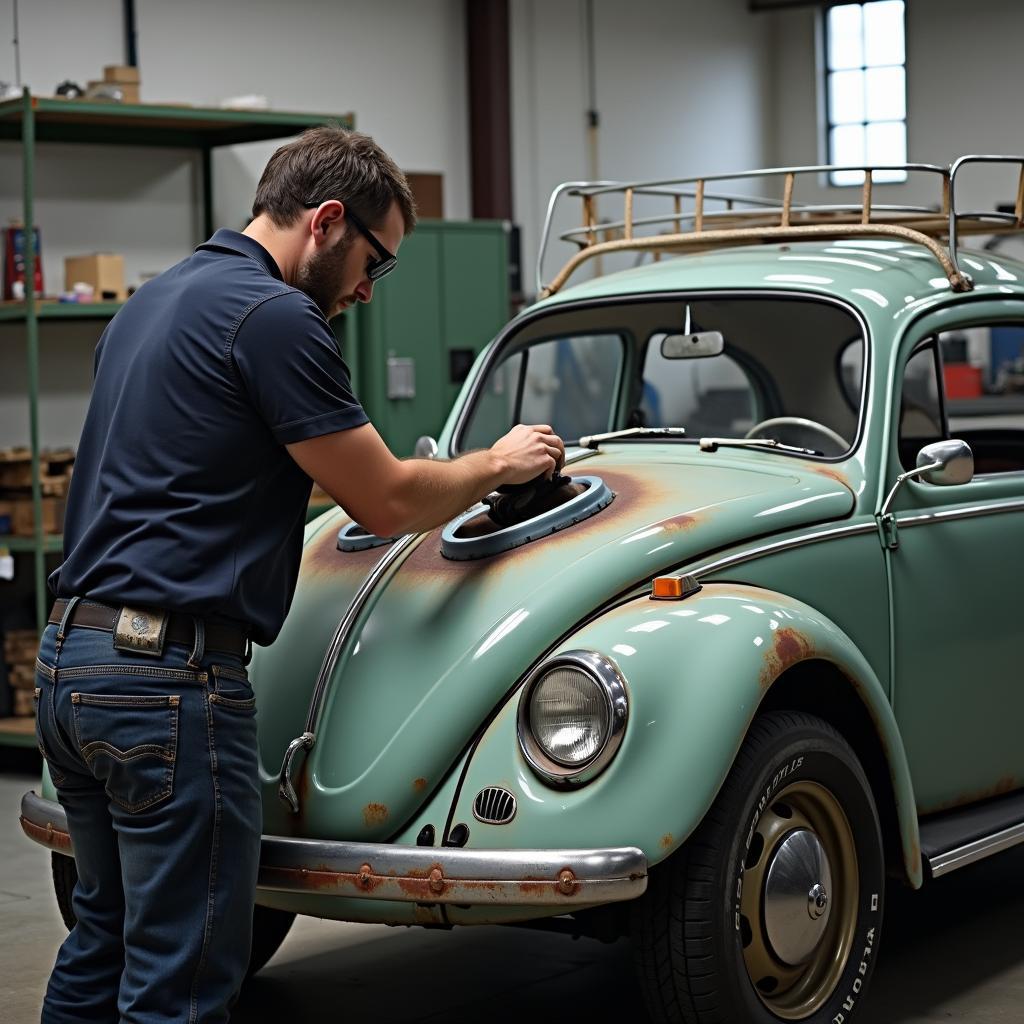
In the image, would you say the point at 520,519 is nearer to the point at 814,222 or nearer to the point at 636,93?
the point at 814,222

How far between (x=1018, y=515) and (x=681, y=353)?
103 centimetres

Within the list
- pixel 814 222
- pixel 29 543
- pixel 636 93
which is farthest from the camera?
pixel 636 93

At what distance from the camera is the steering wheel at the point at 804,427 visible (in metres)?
4.43

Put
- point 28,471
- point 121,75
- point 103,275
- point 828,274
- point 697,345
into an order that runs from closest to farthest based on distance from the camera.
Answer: point 828,274
point 697,345
point 28,471
point 103,275
point 121,75

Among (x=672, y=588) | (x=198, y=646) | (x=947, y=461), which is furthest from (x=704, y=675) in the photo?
(x=947, y=461)

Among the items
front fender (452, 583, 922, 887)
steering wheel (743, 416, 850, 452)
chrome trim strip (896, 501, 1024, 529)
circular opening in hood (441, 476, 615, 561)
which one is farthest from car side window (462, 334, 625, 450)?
front fender (452, 583, 922, 887)

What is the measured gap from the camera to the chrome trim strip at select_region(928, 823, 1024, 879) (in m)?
4.00

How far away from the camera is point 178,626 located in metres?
2.93

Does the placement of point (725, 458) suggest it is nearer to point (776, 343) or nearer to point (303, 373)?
point (776, 343)

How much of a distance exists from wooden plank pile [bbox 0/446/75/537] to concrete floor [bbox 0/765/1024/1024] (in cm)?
282

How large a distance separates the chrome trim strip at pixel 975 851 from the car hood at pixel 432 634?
0.84m

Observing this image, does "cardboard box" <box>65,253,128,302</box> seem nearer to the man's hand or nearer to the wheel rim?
the man's hand

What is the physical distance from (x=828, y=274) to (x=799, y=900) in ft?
5.76

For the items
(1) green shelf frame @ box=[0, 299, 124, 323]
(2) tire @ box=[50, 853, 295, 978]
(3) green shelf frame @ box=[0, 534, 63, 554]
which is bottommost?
(2) tire @ box=[50, 853, 295, 978]
